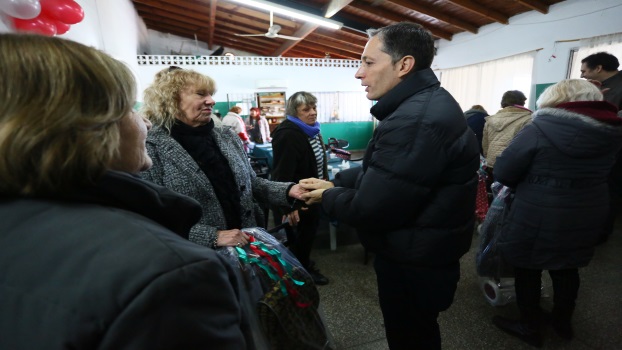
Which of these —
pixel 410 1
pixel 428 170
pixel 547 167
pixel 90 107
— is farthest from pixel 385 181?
pixel 410 1

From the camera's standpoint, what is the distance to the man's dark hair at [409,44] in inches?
43.6

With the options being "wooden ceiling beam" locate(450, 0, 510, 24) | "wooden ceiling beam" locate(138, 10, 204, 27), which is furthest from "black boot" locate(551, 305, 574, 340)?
"wooden ceiling beam" locate(138, 10, 204, 27)

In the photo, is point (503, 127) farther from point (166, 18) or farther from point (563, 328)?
point (166, 18)

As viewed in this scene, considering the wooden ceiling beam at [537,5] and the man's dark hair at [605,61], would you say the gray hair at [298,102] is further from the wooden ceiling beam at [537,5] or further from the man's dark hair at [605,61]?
the wooden ceiling beam at [537,5]

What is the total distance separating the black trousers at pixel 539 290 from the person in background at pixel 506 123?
63.8 inches

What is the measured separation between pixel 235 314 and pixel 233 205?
0.89 m

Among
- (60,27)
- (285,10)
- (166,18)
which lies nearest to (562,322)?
(60,27)

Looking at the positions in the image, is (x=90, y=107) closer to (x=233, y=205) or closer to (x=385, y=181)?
(x=385, y=181)

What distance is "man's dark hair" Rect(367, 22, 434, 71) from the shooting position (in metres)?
1.11

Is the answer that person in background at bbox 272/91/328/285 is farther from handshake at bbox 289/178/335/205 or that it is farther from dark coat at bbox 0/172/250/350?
dark coat at bbox 0/172/250/350

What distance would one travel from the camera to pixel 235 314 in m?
0.48

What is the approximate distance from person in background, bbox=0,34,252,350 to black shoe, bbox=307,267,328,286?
2.05 m

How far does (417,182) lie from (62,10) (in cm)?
285

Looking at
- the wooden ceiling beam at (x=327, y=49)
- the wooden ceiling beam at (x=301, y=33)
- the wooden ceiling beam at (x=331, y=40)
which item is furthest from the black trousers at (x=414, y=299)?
the wooden ceiling beam at (x=327, y=49)
